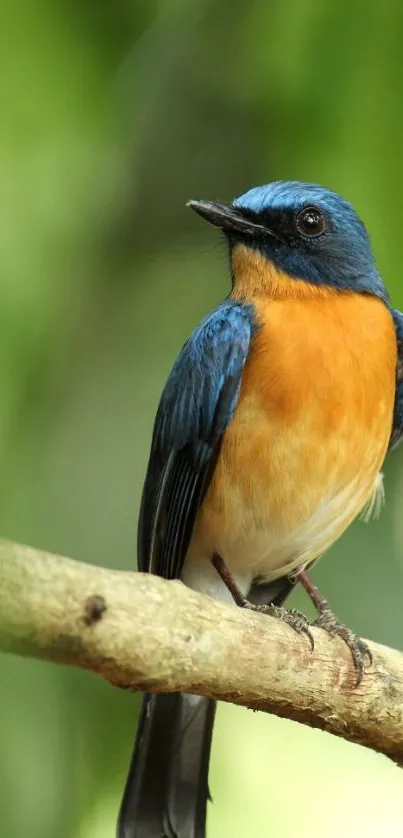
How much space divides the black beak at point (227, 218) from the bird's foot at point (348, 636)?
4.40 ft

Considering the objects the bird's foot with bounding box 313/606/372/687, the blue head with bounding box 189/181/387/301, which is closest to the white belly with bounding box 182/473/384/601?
the bird's foot with bounding box 313/606/372/687

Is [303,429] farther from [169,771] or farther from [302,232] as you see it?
[169,771]

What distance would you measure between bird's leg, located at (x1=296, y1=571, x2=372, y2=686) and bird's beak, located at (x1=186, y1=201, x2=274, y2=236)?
1274 millimetres

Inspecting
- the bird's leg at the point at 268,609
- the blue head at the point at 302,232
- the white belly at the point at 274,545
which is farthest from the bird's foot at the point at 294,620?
the blue head at the point at 302,232

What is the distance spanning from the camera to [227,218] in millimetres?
4016

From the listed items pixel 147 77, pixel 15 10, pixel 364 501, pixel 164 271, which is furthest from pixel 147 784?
pixel 15 10

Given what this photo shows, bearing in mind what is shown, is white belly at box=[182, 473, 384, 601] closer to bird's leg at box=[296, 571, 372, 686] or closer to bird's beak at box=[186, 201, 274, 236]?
bird's leg at box=[296, 571, 372, 686]

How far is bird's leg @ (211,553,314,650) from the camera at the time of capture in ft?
11.0

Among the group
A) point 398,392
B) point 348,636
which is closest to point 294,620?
point 348,636

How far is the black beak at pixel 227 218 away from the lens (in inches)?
157

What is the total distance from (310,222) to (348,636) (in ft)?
4.97

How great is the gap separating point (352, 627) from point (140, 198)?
1.68m

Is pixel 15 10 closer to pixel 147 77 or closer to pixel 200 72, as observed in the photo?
pixel 147 77

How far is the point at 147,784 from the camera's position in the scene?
4.09m
